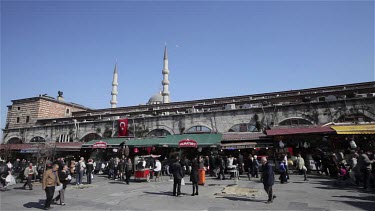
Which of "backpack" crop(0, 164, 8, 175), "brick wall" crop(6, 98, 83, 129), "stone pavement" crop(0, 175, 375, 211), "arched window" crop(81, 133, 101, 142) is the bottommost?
"stone pavement" crop(0, 175, 375, 211)

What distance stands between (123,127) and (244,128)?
11571mm

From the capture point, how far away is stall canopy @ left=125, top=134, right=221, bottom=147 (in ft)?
60.5

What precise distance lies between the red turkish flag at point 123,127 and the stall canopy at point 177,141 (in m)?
4.07

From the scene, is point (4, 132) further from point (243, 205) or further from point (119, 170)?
point (243, 205)

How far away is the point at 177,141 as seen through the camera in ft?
64.7

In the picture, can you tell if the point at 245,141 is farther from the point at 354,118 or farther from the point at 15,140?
the point at 15,140

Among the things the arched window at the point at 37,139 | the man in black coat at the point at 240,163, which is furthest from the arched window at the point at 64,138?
the man in black coat at the point at 240,163

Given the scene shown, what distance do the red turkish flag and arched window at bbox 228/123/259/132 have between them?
10123 mm

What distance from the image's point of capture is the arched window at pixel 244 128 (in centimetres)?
2132

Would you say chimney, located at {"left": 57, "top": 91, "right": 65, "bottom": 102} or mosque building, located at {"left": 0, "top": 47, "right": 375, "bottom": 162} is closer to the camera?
mosque building, located at {"left": 0, "top": 47, "right": 375, "bottom": 162}

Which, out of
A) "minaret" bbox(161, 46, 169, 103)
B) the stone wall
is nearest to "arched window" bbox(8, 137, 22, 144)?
the stone wall

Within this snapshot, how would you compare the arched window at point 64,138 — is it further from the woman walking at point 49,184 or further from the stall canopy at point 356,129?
the stall canopy at point 356,129

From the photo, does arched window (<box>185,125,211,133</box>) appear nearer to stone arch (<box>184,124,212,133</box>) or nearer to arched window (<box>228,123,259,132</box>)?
stone arch (<box>184,124,212,133</box>)

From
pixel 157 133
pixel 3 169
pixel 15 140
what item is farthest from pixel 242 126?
pixel 15 140
